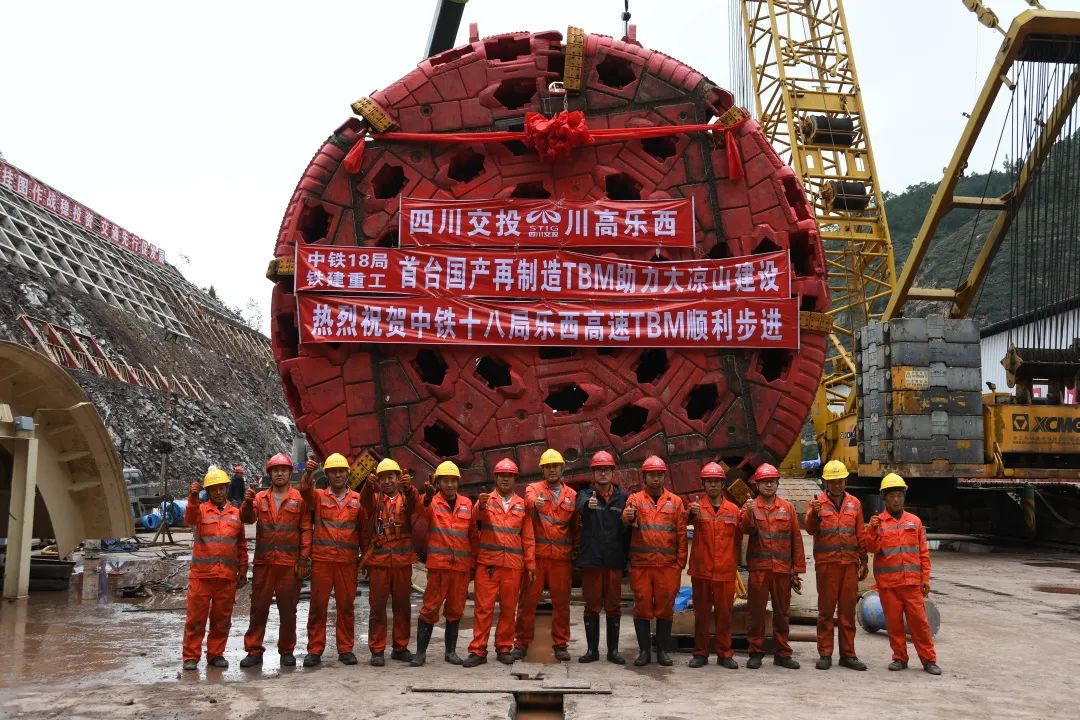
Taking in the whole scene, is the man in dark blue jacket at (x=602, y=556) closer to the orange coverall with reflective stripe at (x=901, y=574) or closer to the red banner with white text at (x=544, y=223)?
the orange coverall with reflective stripe at (x=901, y=574)

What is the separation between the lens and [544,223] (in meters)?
8.50

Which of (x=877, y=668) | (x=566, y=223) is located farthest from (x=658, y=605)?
(x=566, y=223)

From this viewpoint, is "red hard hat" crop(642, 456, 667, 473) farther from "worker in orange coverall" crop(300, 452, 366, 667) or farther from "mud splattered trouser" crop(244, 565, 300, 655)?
"mud splattered trouser" crop(244, 565, 300, 655)

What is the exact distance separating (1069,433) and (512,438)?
10.7 meters

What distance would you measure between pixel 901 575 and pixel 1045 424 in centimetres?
980

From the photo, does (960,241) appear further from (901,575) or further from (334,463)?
(334,463)

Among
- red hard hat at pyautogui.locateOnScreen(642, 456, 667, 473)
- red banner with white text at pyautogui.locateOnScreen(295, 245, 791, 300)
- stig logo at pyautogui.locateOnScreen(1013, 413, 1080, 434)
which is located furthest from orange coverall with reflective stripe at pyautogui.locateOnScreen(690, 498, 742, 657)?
stig logo at pyautogui.locateOnScreen(1013, 413, 1080, 434)

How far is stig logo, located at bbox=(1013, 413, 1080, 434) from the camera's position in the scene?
1484cm

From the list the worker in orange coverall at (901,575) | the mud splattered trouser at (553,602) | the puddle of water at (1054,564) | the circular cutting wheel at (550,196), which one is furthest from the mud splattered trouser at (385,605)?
the puddle of water at (1054,564)

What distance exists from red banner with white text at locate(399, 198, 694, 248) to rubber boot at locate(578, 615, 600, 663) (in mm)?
3244

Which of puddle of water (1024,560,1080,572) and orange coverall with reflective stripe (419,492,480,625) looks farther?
puddle of water (1024,560,1080,572)

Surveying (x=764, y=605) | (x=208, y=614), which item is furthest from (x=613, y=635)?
(x=208, y=614)

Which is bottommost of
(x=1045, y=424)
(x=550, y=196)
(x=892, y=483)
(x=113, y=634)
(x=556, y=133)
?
(x=113, y=634)

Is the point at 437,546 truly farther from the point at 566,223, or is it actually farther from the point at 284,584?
the point at 566,223
